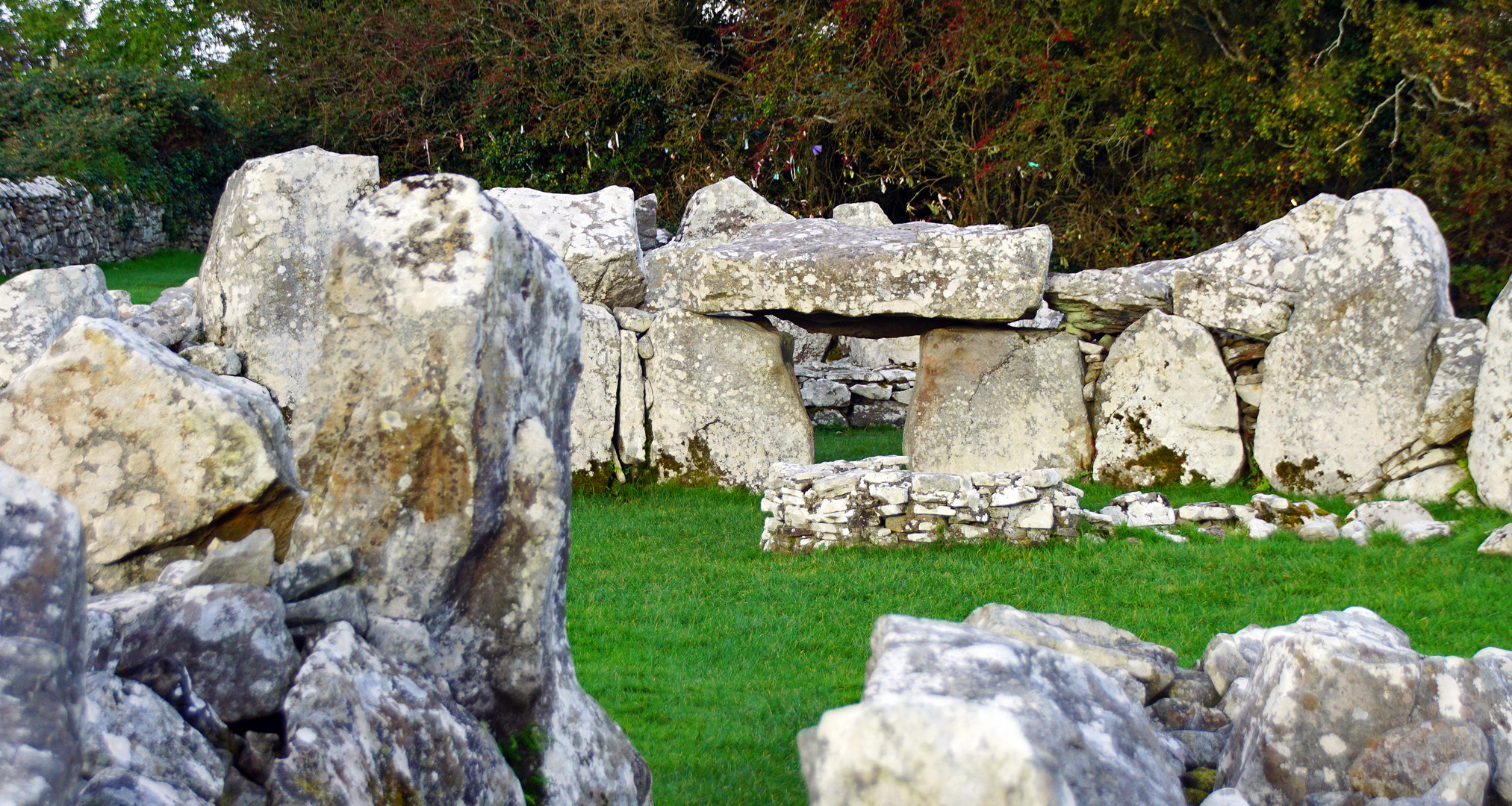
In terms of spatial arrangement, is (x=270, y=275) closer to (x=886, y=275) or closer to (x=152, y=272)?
(x=886, y=275)

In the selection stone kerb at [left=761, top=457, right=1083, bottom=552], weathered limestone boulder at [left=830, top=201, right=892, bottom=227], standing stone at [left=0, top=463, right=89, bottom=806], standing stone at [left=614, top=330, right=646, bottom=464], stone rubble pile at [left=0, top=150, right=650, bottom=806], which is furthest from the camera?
weathered limestone boulder at [left=830, top=201, right=892, bottom=227]

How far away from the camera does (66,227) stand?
Answer: 687 inches

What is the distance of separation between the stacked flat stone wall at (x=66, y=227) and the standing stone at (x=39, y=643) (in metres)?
15.7

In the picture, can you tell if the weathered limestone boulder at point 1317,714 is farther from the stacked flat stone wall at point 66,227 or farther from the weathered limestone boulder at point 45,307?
the stacked flat stone wall at point 66,227

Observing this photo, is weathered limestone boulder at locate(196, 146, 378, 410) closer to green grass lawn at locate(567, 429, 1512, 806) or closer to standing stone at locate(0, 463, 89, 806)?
green grass lawn at locate(567, 429, 1512, 806)

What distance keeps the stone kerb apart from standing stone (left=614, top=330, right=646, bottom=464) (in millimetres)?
2735

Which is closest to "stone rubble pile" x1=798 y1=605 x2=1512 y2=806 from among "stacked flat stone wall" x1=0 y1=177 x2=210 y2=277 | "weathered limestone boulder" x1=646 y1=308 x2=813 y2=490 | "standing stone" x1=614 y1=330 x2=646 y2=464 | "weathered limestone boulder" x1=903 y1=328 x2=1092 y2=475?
"weathered limestone boulder" x1=903 y1=328 x2=1092 y2=475

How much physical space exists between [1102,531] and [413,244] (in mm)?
5906

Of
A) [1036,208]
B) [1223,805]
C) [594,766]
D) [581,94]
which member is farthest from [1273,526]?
[581,94]

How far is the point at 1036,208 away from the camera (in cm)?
1644

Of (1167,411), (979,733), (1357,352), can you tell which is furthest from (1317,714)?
(1167,411)

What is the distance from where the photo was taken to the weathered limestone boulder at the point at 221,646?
253 cm

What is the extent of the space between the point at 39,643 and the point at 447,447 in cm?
124

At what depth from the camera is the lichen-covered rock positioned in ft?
7.14
